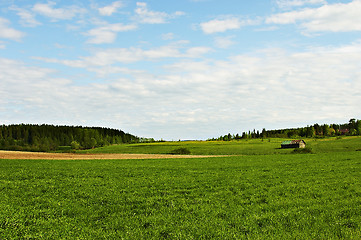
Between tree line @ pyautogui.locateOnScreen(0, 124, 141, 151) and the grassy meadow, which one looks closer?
the grassy meadow

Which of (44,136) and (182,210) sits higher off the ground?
(44,136)

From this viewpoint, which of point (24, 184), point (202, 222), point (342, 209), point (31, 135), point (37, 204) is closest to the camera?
point (202, 222)

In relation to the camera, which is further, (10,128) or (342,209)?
(10,128)

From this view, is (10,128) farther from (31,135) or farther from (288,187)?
(288,187)

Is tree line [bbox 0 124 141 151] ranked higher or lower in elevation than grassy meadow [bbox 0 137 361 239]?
higher

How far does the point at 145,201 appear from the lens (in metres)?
16.6

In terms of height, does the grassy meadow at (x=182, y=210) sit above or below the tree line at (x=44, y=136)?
below

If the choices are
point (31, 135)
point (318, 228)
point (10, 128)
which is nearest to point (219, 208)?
point (318, 228)

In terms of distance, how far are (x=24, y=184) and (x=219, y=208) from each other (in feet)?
53.4

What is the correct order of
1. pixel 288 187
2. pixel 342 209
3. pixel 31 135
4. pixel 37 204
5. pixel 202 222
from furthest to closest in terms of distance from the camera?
1. pixel 31 135
2. pixel 288 187
3. pixel 37 204
4. pixel 342 209
5. pixel 202 222

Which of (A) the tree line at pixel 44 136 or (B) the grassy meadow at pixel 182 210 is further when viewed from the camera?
(A) the tree line at pixel 44 136

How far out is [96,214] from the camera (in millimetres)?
14156

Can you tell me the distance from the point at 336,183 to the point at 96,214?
17.3 meters

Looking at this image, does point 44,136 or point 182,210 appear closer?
point 182,210
